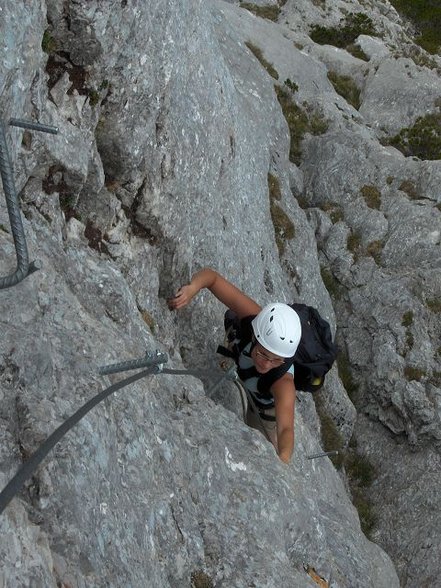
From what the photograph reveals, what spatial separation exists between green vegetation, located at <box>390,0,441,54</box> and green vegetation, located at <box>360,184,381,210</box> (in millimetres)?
29974

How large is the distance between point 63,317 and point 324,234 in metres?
16.9

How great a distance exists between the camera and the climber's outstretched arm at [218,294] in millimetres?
11070

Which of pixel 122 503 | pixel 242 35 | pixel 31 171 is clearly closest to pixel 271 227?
pixel 31 171

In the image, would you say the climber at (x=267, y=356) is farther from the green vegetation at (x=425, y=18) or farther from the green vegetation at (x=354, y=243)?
the green vegetation at (x=425, y=18)

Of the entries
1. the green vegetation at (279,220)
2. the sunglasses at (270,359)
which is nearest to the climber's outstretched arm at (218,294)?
the sunglasses at (270,359)

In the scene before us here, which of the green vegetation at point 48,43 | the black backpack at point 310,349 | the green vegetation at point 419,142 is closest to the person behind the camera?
the green vegetation at point 48,43

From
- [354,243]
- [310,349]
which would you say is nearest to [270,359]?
[310,349]

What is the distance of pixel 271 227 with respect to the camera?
1862cm

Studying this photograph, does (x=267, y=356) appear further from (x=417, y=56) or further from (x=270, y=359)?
(x=417, y=56)

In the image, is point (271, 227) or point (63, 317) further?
point (271, 227)

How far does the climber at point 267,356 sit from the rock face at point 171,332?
1.64ft

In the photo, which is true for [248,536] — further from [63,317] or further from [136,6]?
[136,6]

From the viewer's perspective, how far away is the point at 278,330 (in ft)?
32.2

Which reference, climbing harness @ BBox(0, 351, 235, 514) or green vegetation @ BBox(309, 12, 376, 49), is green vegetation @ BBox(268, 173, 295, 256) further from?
green vegetation @ BBox(309, 12, 376, 49)
